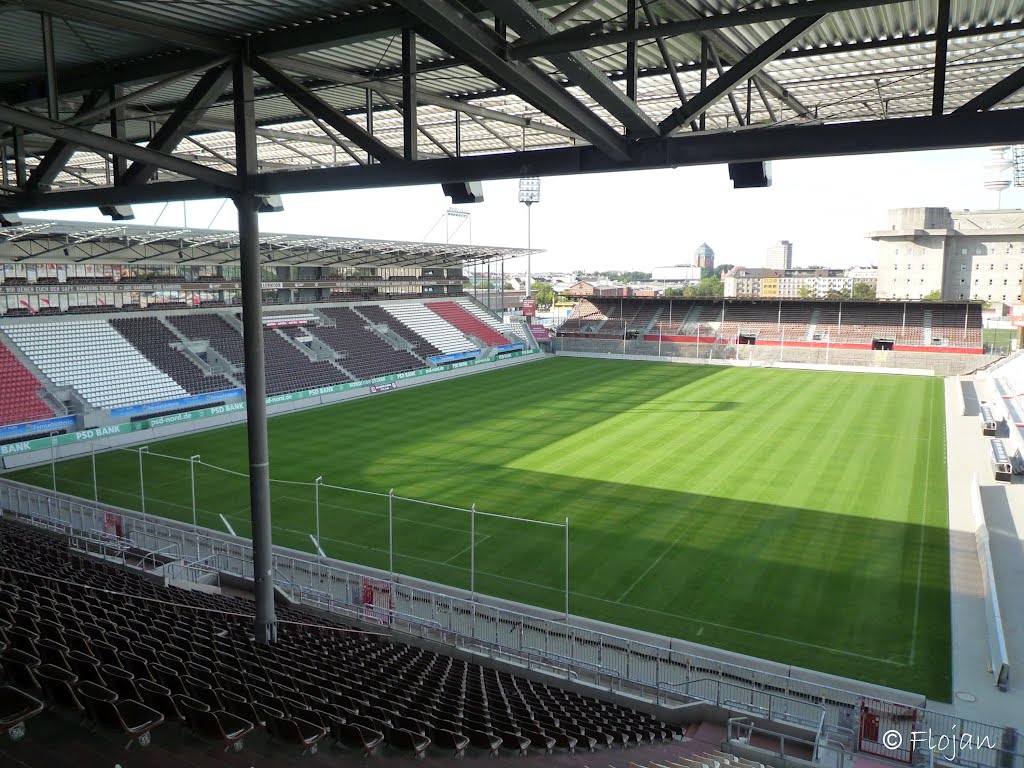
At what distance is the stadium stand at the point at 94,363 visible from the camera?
106ft

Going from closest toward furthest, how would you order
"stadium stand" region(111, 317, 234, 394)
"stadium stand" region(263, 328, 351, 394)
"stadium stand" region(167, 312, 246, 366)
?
1. "stadium stand" region(111, 317, 234, 394)
2. "stadium stand" region(263, 328, 351, 394)
3. "stadium stand" region(167, 312, 246, 366)

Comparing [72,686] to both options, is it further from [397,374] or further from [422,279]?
[422,279]

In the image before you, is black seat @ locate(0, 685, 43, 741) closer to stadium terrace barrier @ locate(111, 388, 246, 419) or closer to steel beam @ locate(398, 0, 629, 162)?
steel beam @ locate(398, 0, 629, 162)

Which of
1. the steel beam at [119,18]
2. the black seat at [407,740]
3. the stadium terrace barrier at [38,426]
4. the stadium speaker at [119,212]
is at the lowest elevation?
the stadium terrace barrier at [38,426]

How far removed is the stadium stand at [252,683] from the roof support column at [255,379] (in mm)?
555

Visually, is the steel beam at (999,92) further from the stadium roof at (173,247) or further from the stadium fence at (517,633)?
the stadium roof at (173,247)

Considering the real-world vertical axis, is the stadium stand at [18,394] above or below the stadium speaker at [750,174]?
below

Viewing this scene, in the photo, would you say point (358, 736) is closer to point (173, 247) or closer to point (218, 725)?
point (218, 725)

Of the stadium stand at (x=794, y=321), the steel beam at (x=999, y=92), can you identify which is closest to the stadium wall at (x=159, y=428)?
the steel beam at (x=999, y=92)

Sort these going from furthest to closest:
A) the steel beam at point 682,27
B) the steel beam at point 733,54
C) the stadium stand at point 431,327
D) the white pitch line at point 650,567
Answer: the stadium stand at point 431,327
the white pitch line at point 650,567
the steel beam at point 733,54
the steel beam at point 682,27

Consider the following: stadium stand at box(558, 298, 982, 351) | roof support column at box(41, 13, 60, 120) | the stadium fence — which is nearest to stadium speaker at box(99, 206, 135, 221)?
roof support column at box(41, 13, 60, 120)

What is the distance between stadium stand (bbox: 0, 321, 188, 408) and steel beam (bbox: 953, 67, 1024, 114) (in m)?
33.5

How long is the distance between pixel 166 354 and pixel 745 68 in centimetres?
3804

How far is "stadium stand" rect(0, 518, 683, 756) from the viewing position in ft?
17.2
